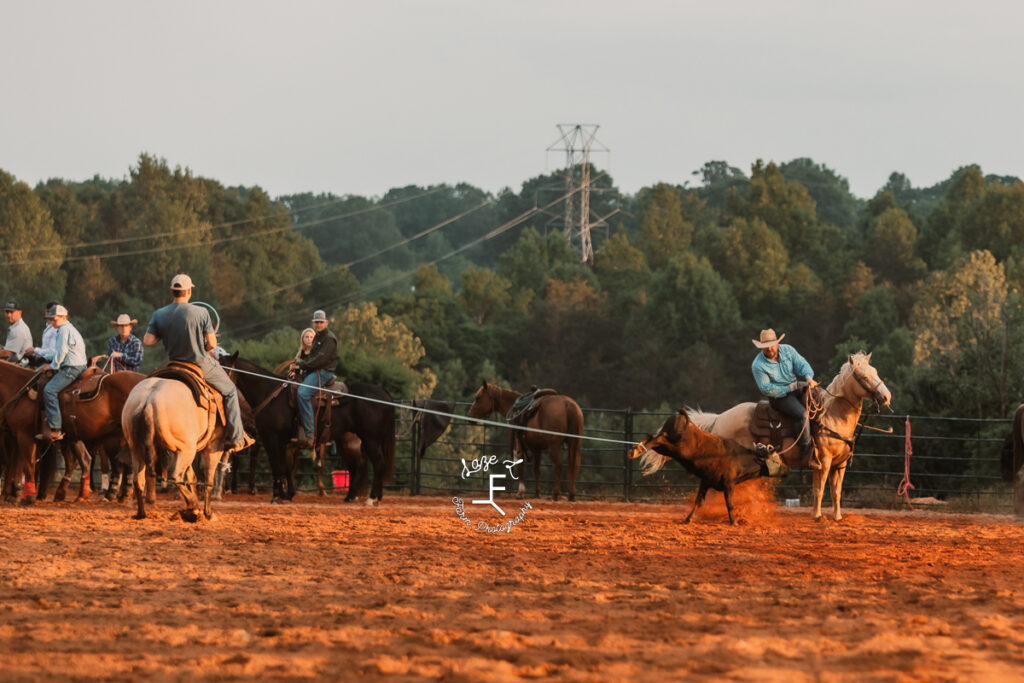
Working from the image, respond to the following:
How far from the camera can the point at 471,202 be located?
5502 inches

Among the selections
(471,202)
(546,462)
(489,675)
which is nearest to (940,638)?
(489,675)

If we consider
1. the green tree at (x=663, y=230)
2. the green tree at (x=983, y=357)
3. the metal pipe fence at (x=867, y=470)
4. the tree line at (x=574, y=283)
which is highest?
the green tree at (x=663, y=230)

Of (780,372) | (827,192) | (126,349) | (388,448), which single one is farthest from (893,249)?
(126,349)

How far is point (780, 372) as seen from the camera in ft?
48.3

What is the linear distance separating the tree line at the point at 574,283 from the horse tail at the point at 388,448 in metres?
34.9

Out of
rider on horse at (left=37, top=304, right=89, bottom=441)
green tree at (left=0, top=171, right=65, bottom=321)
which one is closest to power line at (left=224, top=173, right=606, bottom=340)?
green tree at (left=0, top=171, right=65, bottom=321)

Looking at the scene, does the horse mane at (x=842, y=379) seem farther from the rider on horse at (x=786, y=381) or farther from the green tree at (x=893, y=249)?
the green tree at (x=893, y=249)

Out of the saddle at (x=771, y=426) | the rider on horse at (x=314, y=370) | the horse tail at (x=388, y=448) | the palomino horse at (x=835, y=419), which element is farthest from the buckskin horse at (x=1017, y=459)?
the rider on horse at (x=314, y=370)

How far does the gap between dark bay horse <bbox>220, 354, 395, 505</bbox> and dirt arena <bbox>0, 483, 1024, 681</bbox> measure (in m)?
3.45

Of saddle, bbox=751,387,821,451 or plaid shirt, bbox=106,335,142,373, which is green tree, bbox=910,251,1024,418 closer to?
saddle, bbox=751,387,821,451

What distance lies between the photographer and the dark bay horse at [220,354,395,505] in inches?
663

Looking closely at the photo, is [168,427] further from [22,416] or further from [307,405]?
[307,405]

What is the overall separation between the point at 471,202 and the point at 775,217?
61.8 metres

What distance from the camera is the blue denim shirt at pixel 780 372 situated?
14.7 meters
